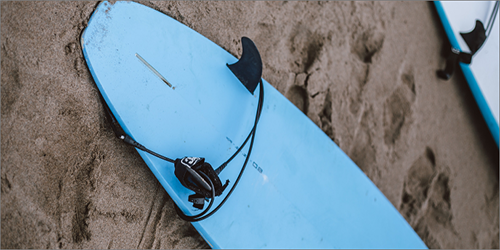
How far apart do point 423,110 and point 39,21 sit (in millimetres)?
2088

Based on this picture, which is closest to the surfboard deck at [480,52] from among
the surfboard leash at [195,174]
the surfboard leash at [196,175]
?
the surfboard leash at [196,175]

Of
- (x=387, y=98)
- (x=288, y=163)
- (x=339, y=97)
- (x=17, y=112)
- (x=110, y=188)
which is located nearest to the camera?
(x=17, y=112)

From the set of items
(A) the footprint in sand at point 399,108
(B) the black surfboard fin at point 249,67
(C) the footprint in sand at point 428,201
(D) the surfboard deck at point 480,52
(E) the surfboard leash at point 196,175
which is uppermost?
(D) the surfboard deck at point 480,52

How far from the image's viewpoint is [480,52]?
84.7 inches

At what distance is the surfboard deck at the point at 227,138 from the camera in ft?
3.24

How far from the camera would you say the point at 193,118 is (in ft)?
3.57

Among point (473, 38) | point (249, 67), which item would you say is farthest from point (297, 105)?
point (473, 38)

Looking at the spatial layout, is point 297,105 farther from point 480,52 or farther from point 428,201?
point 480,52

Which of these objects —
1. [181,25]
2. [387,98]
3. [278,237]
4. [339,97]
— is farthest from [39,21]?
[387,98]

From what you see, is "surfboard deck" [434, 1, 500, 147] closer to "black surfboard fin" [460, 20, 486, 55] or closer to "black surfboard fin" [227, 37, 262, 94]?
"black surfboard fin" [460, 20, 486, 55]

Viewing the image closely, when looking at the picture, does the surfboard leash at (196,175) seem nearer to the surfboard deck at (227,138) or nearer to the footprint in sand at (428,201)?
the surfboard deck at (227,138)

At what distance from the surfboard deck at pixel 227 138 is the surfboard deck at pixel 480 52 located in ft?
4.40

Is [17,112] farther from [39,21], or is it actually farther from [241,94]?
[241,94]

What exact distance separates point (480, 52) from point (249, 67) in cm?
204
